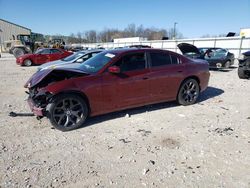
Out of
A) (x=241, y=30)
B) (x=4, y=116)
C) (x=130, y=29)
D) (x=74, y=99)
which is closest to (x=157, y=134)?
(x=74, y=99)

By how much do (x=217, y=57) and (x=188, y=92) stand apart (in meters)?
8.70

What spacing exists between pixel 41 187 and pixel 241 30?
128ft

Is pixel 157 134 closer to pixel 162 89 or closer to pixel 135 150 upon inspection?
pixel 135 150

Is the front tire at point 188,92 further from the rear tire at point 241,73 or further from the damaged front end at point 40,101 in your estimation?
the rear tire at point 241,73

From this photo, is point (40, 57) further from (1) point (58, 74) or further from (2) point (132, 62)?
(2) point (132, 62)

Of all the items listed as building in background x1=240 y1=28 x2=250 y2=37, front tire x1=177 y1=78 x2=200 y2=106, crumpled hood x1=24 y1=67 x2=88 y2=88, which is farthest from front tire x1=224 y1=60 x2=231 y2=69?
building in background x1=240 y1=28 x2=250 y2=37

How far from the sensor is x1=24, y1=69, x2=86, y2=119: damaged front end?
14.0 ft

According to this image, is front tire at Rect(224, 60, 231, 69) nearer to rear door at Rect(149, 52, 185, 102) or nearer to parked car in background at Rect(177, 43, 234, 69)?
parked car in background at Rect(177, 43, 234, 69)

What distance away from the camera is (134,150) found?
11.9ft

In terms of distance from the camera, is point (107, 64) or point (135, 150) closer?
point (135, 150)

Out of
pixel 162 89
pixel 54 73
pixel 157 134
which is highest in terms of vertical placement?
pixel 54 73

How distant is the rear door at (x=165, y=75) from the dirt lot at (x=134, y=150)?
468 mm

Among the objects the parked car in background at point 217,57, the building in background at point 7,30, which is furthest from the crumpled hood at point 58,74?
the building in background at point 7,30

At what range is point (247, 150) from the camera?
3582 millimetres
